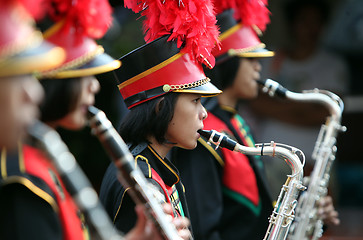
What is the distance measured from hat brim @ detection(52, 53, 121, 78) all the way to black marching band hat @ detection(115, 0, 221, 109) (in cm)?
67

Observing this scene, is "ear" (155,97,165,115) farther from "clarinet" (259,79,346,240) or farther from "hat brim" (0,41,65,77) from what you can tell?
"clarinet" (259,79,346,240)

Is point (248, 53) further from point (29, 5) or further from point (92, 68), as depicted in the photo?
point (29, 5)

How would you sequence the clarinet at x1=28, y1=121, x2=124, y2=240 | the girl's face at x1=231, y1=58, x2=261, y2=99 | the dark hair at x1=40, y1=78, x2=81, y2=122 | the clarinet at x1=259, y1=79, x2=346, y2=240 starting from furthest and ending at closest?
the girl's face at x1=231, y1=58, x2=261, y2=99, the clarinet at x1=259, y1=79, x2=346, y2=240, the dark hair at x1=40, y1=78, x2=81, y2=122, the clarinet at x1=28, y1=121, x2=124, y2=240

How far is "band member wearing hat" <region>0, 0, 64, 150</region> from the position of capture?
1650 mm

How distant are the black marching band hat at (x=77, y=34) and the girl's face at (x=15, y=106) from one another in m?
0.35

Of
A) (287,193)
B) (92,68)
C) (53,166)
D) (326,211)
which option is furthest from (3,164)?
(326,211)

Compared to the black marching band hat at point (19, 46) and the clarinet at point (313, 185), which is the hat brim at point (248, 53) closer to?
the clarinet at point (313, 185)

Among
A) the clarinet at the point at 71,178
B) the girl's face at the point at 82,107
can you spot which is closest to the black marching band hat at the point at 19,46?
the clarinet at the point at 71,178

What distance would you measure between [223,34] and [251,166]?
0.93m

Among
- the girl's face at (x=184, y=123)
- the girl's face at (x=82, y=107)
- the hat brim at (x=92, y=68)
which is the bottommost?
the girl's face at (x=82, y=107)

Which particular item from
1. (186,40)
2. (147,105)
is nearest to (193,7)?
(186,40)

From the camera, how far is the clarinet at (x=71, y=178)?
1.75 m

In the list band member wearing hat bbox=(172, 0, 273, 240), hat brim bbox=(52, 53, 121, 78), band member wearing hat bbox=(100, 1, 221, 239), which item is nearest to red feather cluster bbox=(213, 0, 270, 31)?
band member wearing hat bbox=(172, 0, 273, 240)

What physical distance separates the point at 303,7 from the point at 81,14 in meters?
5.01
